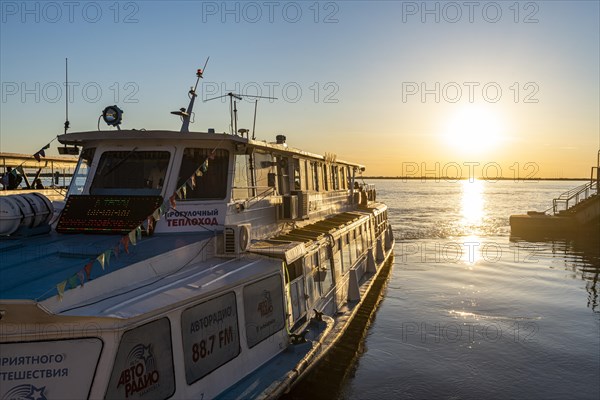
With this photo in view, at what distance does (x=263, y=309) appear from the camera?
8.82 metres

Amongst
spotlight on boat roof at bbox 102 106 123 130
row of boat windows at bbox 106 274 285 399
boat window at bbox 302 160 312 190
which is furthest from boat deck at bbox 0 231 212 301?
boat window at bbox 302 160 312 190

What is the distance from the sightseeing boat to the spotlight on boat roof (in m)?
0.04

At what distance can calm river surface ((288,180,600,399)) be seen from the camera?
12.1 m

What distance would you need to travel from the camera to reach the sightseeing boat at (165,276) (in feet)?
18.6

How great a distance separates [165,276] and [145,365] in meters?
1.62

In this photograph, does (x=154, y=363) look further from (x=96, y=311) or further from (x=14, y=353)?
(x=14, y=353)

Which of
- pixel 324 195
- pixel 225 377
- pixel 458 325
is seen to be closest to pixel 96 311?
pixel 225 377

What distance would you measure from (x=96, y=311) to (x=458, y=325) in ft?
44.6

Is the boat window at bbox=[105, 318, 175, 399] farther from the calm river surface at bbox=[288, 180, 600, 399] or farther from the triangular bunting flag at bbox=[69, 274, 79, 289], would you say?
the calm river surface at bbox=[288, 180, 600, 399]

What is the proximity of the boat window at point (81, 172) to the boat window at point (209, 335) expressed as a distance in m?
4.45

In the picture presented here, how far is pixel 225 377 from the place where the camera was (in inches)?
296
